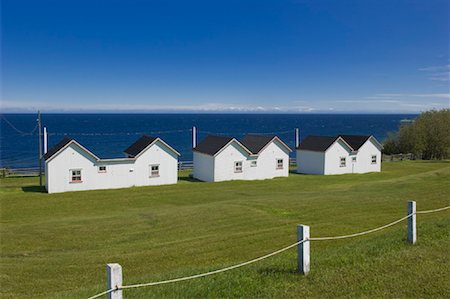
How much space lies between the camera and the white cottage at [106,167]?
1344 inches

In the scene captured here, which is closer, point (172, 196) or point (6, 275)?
point (6, 275)

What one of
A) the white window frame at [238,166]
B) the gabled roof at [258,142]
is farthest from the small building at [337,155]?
the white window frame at [238,166]

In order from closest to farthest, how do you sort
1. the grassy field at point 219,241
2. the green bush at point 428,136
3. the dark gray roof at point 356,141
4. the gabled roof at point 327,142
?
the grassy field at point 219,241 → the gabled roof at point 327,142 → the dark gray roof at point 356,141 → the green bush at point 428,136

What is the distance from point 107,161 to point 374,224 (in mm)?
23994

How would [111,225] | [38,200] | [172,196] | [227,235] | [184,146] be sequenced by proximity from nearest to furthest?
[227,235] < [111,225] < [38,200] < [172,196] < [184,146]

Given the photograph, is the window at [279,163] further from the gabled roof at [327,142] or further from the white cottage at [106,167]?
the white cottage at [106,167]

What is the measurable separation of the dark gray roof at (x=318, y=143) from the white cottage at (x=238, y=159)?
17.0ft


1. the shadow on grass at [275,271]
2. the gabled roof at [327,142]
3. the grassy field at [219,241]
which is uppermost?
Result: the gabled roof at [327,142]

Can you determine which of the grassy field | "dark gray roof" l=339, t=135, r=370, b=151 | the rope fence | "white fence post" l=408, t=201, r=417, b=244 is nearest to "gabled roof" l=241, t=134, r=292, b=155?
the grassy field

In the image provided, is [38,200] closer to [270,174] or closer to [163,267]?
[163,267]

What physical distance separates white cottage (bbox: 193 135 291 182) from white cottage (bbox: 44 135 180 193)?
4.10m

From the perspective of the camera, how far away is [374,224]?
1959 cm

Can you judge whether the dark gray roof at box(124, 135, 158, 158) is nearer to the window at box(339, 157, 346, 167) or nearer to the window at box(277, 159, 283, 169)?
the window at box(277, 159, 283, 169)

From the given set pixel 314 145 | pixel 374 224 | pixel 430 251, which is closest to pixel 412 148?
pixel 314 145
